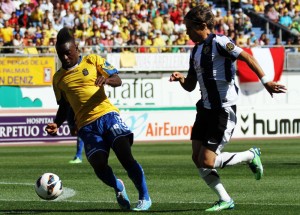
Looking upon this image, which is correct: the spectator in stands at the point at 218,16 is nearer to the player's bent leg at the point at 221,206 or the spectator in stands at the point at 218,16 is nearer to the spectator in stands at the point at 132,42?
the spectator in stands at the point at 132,42

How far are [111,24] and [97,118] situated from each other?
25.2 meters

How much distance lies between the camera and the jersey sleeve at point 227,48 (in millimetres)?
10766

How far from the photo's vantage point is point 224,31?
3844cm

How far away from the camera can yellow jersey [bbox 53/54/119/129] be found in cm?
1139

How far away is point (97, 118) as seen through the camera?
37.2ft

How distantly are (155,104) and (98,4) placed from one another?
4.57 m

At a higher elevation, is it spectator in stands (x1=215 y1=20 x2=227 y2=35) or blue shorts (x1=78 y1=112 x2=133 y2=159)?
blue shorts (x1=78 y1=112 x2=133 y2=159)

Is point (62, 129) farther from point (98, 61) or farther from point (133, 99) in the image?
point (98, 61)

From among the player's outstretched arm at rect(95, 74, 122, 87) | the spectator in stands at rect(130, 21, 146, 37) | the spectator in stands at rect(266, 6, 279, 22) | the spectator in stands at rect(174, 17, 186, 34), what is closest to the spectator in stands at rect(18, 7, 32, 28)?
the spectator in stands at rect(130, 21, 146, 37)

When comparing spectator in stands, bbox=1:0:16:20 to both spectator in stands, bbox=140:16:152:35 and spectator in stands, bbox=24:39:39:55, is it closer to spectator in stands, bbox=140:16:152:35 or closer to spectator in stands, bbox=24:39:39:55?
spectator in stands, bbox=24:39:39:55

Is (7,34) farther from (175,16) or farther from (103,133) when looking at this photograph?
(103,133)

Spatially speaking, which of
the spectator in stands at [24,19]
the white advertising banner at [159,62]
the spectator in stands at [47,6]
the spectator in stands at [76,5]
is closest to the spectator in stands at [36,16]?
the spectator in stands at [24,19]

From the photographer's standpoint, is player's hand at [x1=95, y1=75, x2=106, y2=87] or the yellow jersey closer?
player's hand at [x1=95, y1=75, x2=106, y2=87]

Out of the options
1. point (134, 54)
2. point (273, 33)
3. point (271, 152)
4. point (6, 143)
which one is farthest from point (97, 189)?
point (273, 33)
